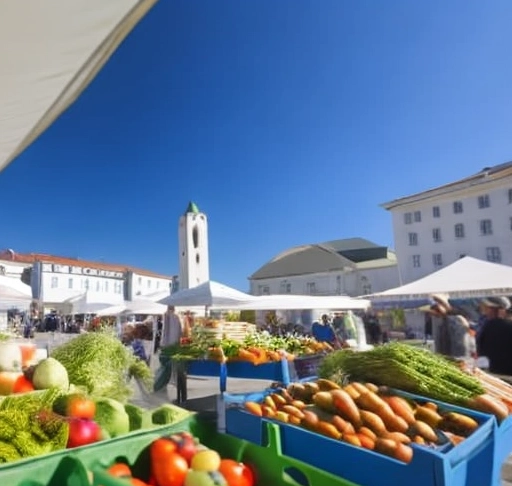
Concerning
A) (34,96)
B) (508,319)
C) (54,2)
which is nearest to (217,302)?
(508,319)

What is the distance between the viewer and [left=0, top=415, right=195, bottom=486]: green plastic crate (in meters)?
1.16

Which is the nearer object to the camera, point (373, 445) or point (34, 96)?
point (34, 96)

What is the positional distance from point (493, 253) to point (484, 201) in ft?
15.2

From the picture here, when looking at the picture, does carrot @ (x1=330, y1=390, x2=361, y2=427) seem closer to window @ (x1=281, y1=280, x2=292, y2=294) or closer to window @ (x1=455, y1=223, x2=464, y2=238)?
window @ (x1=455, y1=223, x2=464, y2=238)

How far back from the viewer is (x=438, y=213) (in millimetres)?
41438

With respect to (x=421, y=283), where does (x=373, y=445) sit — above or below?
below

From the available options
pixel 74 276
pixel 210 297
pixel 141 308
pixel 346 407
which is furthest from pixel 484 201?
pixel 74 276

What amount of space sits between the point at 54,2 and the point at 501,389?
131 inches

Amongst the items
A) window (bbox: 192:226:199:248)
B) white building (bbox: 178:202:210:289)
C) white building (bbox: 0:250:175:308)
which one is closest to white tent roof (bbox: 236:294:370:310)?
white building (bbox: 0:250:175:308)

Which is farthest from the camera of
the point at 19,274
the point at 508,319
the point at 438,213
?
the point at 19,274

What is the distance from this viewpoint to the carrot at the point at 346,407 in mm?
2199

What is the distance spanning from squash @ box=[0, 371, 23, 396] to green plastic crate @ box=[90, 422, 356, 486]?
93cm

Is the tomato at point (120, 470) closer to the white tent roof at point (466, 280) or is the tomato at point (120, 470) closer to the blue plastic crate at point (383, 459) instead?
the blue plastic crate at point (383, 459)

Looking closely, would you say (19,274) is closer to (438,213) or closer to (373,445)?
(438,213)
